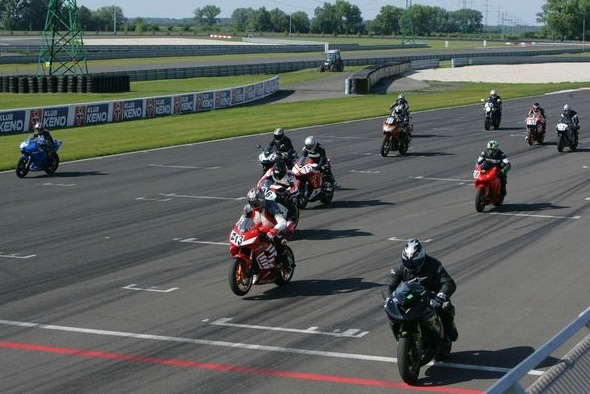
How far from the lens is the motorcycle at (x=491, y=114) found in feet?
152

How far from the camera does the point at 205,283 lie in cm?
1762

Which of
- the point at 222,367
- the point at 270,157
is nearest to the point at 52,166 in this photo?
the point at 270,157

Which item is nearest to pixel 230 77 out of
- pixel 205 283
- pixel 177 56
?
pixel 177 56

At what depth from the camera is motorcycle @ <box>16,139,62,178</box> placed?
3209 cm

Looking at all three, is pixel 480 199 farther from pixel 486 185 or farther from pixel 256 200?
pixel 256 200

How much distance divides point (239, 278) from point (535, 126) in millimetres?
25858

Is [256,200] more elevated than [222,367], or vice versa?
[256,200]

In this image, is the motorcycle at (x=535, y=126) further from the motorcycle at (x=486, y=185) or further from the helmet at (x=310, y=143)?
the helmet at (x=310, y=143)

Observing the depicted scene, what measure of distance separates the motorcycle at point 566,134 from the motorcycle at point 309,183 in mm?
13864

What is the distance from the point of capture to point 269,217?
57.2ft

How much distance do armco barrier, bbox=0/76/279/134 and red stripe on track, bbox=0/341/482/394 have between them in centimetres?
3281

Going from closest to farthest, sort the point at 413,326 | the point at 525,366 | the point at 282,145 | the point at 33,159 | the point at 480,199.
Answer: the point at 525,366
the point at 413,326
the point at 480,199
the point at 282,145
the point at 33,159

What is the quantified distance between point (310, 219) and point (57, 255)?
20.6 feet

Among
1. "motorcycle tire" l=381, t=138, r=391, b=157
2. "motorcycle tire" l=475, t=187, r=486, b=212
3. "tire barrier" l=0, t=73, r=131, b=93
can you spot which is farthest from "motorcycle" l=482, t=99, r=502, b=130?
"tire barrier" l=0, t=73, r=131, b=93
